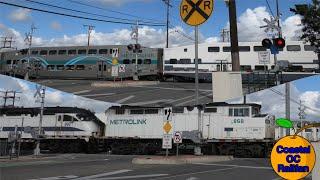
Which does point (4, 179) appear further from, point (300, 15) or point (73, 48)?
point (300, 15)

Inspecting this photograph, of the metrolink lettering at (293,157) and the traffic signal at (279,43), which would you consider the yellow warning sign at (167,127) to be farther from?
the metrolink lettering at (293,157)

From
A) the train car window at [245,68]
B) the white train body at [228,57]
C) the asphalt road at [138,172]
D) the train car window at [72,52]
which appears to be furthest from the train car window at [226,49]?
the asphalt road at [138,172]

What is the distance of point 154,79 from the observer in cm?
711

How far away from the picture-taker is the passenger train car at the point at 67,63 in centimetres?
646

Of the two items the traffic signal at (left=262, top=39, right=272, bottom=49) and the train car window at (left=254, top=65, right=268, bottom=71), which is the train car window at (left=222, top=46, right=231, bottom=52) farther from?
the traffic signal at (left=262, top=39, right=272, bottom=49)

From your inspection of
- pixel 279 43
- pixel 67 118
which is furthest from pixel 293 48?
pixel 67 118

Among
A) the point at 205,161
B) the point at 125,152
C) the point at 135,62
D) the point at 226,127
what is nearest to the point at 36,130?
the point at 125,152

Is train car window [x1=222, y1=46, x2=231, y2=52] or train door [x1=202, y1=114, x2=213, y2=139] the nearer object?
train car window [x1=222, y1=46, x2=231, y2=52]

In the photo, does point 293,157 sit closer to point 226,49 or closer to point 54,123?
point 226,49

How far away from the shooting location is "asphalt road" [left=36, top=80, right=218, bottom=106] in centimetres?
679

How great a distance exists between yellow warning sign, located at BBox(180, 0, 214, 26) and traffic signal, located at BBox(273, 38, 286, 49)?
1199 mm

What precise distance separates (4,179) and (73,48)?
32.9 ft

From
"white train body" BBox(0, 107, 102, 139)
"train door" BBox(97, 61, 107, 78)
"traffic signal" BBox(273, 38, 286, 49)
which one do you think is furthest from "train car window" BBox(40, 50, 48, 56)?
"white train body" BBox(0, 107, 102, 139)

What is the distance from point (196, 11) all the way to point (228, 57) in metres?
1.83
